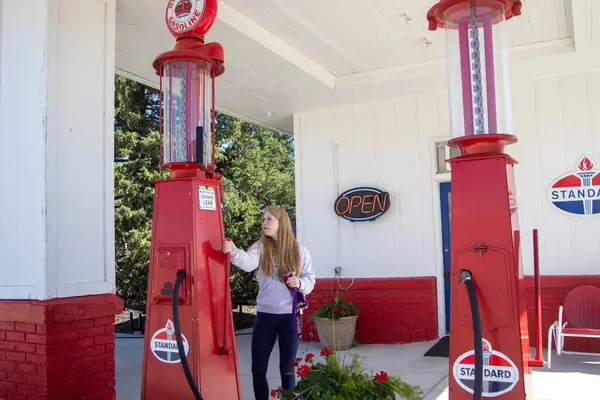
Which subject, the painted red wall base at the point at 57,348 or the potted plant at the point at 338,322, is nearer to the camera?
the painted red wall base at the point at 57,348

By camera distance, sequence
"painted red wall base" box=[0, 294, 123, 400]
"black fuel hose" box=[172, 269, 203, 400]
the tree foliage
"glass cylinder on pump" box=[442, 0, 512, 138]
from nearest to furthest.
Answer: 1. "glass cylinder on pump" box=[442, 0, 512, 138]
2. "black fuel hose" box=[172, 269, 203, 400]
3. "painted red wall base" box=[0, 294, 123, 400]
4. the tree foliage

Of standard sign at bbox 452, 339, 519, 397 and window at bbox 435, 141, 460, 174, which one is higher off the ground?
window at bbox 435, 141, 460, 174

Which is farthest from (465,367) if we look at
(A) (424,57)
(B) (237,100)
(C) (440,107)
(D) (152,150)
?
(D) (152,150)

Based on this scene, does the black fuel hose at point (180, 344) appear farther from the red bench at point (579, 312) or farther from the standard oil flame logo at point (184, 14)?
the red bench at point (579, 312)

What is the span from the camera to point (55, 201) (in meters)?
4.30

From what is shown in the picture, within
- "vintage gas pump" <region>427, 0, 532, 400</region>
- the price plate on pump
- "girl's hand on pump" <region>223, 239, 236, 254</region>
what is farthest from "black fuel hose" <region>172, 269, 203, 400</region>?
"vintage gas pump" <region>427, 0, 532, 400</region>

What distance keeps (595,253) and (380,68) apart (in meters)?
3.43

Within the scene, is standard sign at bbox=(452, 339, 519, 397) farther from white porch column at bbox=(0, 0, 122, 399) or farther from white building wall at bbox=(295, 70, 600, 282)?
white building wall at bbox=(295, 70, 600, 282)

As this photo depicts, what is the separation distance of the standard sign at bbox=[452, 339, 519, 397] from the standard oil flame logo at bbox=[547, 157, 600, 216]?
15.4 feet

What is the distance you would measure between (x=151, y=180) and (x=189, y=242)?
796 cm

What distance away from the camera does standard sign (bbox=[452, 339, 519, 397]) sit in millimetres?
2951

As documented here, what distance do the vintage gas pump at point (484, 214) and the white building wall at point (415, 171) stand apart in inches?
175

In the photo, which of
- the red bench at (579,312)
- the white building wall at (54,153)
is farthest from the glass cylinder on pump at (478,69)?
the red bench at (579,312)

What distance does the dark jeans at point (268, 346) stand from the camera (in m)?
4.26
